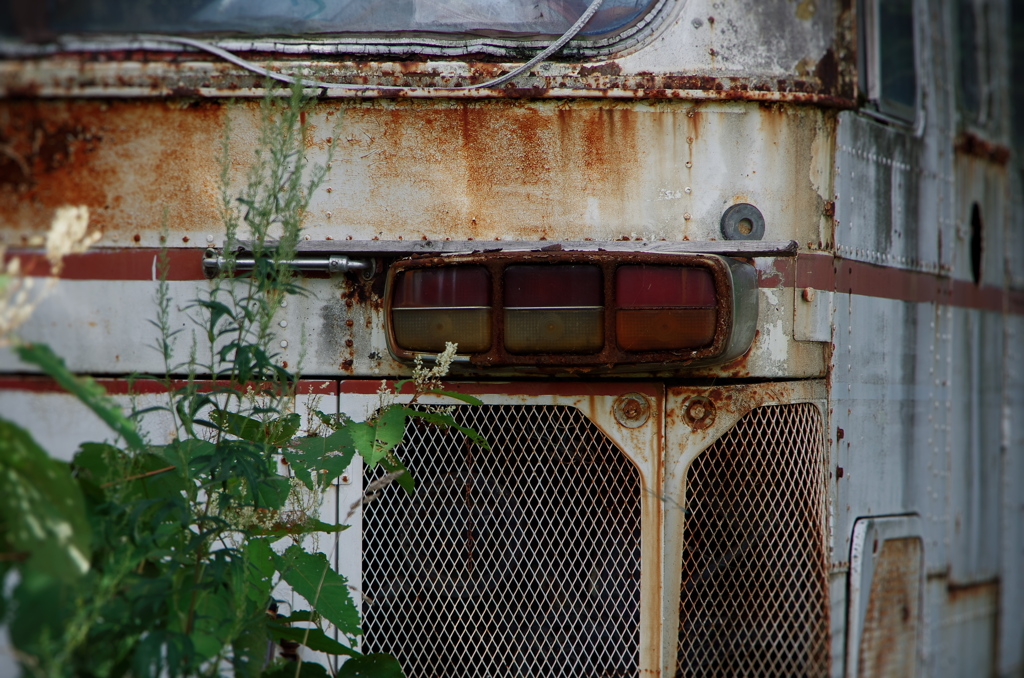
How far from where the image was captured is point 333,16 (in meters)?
2.15

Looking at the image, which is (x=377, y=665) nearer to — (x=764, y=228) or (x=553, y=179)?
(x=553, y=179)

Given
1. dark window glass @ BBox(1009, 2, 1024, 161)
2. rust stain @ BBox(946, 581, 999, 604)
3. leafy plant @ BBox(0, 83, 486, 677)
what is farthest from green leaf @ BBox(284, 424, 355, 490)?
dark window glass @ BBox(1009, 2, 1024, 161)

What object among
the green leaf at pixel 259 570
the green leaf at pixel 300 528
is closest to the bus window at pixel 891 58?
the green leaf at pixel 300 528

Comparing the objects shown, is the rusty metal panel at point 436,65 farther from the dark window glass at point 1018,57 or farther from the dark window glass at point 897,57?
the dark window glass at point 1018,57

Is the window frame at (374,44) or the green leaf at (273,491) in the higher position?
the window frame at (374,44)

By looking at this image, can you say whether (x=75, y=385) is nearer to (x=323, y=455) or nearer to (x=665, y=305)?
(x=323, y=455)

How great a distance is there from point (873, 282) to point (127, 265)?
5.77 feet

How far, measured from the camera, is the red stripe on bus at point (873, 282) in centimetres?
215

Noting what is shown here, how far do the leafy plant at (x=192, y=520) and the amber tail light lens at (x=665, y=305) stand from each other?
37 centimetres

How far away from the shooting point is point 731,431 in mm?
2176

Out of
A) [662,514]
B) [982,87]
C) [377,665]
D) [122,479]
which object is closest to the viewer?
[122,479]

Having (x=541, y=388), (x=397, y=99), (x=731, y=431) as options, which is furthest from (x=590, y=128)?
(x=731, y=431)

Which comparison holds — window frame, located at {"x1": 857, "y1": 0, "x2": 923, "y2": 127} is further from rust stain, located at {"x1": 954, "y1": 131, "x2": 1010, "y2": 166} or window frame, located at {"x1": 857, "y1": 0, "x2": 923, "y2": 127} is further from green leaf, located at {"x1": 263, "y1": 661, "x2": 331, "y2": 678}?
green leaf, located at {"x1": 263, "y1": 661, "x2": 331, "y2": 678}

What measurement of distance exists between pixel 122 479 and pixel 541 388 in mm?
894
